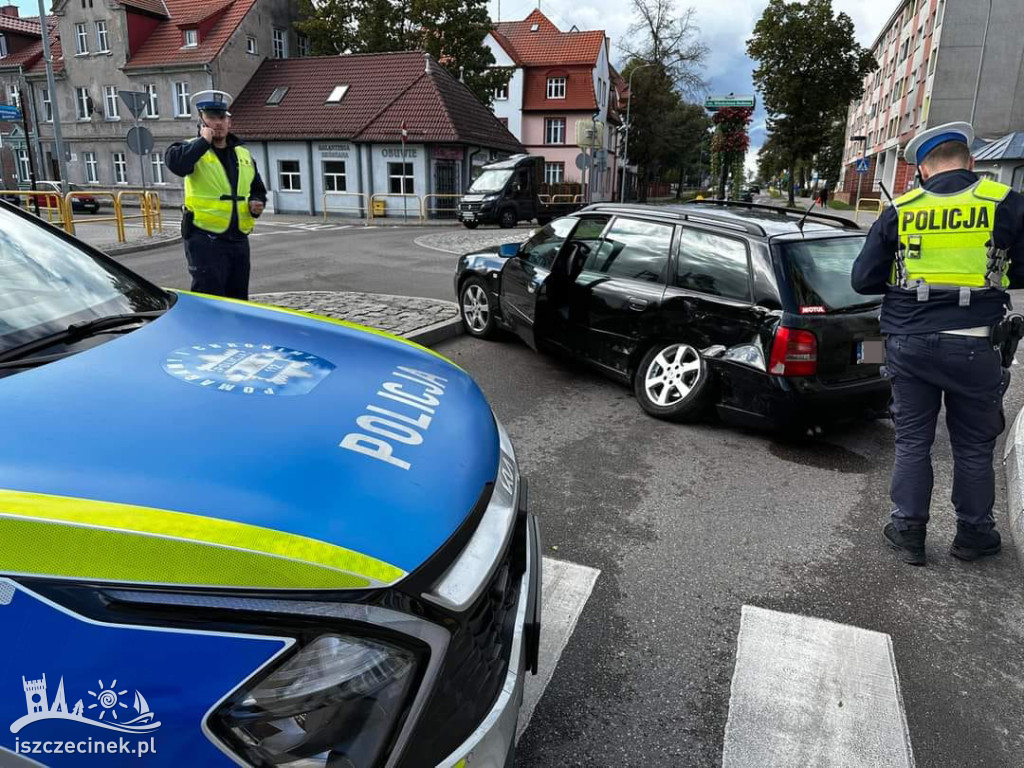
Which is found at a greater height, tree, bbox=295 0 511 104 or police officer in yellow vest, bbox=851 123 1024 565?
tree, bbox=295 0 511 104

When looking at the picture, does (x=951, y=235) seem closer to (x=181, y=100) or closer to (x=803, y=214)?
(x=803, y=214)

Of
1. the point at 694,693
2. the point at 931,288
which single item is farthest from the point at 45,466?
the point at 931,288

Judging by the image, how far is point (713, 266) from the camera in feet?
16.8

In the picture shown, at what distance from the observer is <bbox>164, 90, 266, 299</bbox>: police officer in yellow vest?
5449 millimetres

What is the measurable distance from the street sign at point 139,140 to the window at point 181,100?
2145cm

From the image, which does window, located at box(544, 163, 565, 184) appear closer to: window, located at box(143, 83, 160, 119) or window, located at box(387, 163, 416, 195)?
window, located at box(387, 163, 416, 195)

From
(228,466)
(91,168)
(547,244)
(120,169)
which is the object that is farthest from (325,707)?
(91,168)

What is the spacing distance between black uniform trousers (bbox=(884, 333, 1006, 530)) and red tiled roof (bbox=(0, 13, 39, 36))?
176 ft

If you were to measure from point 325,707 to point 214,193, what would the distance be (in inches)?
206

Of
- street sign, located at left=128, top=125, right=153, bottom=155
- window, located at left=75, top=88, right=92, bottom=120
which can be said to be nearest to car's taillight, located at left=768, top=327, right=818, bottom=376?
street sign, located at left=128, top=125, right=153, bottom=155

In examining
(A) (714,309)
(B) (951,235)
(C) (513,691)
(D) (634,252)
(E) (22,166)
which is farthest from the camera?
(E) (22,166)

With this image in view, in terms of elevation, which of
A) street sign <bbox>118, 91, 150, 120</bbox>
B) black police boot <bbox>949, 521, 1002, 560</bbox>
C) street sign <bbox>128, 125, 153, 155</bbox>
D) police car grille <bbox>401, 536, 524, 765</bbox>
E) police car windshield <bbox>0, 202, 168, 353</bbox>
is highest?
street sign <bbox>118, 91, 150, 120</bbox>

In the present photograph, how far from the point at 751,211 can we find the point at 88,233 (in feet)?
61.9

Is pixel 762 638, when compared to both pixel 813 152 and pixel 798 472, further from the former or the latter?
pixel 813 152
